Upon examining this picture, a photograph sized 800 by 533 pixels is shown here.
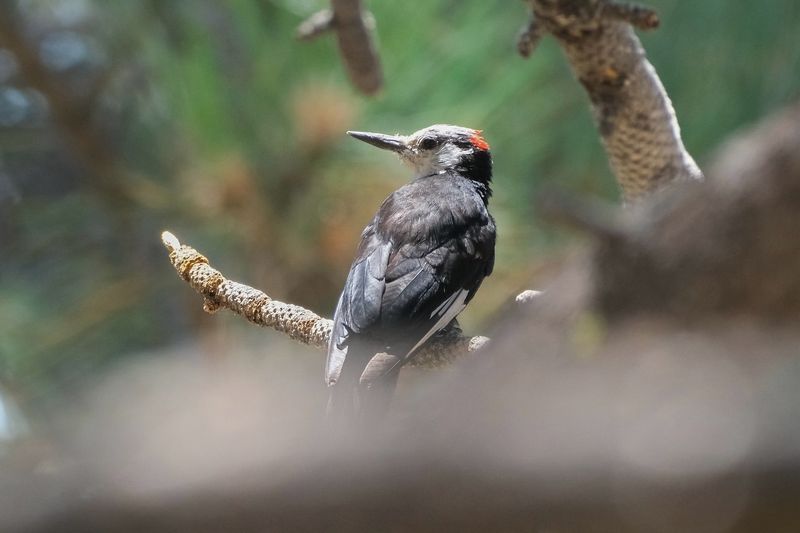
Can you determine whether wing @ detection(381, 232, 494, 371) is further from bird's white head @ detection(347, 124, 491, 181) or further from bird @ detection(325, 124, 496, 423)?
bird's white head @ detection(347, 124, 491, 181)

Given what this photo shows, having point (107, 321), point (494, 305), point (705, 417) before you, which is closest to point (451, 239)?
point (494, 305)

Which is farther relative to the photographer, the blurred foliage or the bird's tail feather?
the blurred foliage

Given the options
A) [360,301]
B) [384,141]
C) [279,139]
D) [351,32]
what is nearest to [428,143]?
[384,141]

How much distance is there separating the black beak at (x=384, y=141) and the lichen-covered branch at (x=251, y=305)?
1081 millimetres

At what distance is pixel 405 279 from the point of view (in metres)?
2.67

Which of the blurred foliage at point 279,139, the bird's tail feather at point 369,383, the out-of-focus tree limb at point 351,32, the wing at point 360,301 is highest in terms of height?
the blurred foliage at point 279,139

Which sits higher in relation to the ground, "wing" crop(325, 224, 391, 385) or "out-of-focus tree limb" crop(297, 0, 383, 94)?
"out-of-focus tree limb" crop(297, 0, 383, 94)

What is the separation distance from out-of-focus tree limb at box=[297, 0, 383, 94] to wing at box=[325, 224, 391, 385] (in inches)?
19.5

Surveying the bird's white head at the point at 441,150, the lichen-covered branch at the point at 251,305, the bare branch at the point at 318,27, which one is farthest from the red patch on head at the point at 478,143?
the lichen-covered branch at the point at 251,305

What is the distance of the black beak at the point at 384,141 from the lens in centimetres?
349

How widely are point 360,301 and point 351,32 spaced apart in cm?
84

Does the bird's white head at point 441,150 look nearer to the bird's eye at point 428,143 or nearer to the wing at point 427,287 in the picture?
the bird's eye at point 428,143

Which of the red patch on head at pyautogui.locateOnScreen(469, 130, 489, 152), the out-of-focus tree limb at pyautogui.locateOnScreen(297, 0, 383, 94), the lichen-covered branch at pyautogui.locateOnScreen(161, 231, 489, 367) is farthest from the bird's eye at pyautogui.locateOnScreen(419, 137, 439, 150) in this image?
the lichen-covered branch at pyautogui.locateOnScreen(161, 231, 489, 367)

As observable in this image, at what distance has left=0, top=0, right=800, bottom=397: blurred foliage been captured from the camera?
4.27 meters
